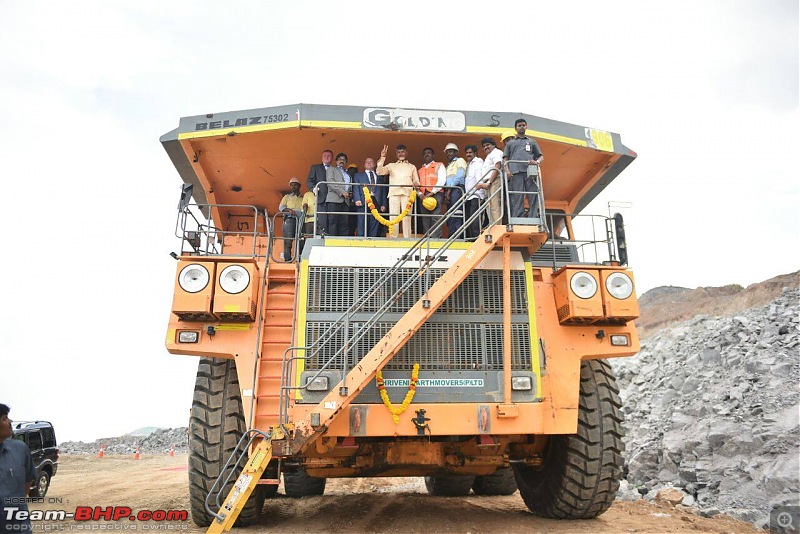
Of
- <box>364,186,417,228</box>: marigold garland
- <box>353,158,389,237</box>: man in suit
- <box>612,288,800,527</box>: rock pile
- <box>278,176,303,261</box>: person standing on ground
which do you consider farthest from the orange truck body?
<box>612,288,800,527</box>: rock pile

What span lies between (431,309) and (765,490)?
14.4 ft

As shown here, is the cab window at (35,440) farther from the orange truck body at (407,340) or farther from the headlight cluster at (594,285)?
the headlight cluster at (594,285)

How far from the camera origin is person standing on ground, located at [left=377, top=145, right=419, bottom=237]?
7086mm

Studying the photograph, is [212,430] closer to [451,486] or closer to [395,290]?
[395,290]

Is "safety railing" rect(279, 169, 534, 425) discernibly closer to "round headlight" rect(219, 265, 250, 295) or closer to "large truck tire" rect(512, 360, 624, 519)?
"round headlight" rect(219, 265, 250, 295)

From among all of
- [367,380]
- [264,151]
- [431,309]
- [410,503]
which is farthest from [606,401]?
[264,151]

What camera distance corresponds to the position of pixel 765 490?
6.92 meters

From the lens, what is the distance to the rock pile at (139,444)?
28.1 m

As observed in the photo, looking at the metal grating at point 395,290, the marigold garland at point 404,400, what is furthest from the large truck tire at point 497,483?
the marigold garland at point 404,400

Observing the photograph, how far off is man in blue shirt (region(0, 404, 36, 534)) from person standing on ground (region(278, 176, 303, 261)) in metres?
3.10

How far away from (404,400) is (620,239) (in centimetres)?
282

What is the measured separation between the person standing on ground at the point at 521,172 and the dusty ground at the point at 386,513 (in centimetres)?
311

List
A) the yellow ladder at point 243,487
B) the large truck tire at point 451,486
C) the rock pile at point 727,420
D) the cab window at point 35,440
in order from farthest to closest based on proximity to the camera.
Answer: the cab window at point 35,440 → the large truck tire at point 451,486 → the rock pile at point 727,420 → the yellow ladder at point 243,487


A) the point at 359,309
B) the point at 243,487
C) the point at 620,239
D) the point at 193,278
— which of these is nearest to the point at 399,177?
the point at 359,309
